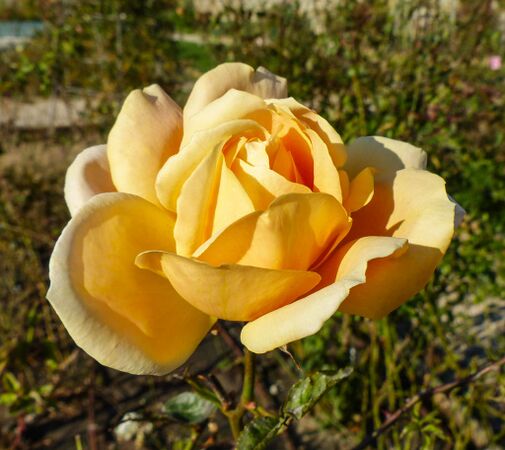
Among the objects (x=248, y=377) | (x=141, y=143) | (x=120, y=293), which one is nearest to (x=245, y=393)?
(x=248, y=377)

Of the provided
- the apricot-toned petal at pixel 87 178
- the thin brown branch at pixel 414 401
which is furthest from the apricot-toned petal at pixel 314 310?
the thin brown branch at pixel 414 401

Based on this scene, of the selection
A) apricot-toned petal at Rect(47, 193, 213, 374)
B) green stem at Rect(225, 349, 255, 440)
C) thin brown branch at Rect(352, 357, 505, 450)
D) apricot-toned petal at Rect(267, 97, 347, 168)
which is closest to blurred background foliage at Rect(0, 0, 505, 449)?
thin brown branch at Rect(352, 357, 505, 450)

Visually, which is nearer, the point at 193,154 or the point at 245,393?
the point at 193,154

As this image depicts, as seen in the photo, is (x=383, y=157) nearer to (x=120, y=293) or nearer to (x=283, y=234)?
(x=283, y=234)

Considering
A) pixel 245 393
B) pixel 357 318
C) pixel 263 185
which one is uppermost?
pixel 263 185

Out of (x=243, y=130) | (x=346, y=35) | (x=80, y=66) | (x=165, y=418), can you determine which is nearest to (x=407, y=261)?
(x=243, y=130)

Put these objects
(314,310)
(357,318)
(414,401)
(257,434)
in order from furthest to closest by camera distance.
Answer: (357,318) → (414,401) → (257,434) → (314,310)
